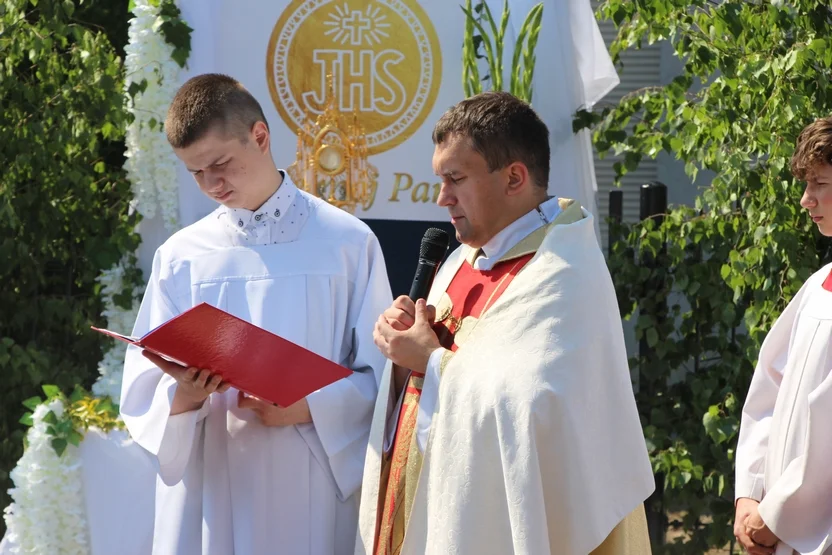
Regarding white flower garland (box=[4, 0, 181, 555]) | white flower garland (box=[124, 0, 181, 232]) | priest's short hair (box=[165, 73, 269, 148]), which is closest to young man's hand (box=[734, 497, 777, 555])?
priest's short hair (box=[165, 73, 269, 148])

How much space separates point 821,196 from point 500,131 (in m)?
1.00

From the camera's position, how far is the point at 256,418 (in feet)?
11.0

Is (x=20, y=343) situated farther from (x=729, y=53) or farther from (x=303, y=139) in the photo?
(x=729, y=53)

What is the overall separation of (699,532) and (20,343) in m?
3.53

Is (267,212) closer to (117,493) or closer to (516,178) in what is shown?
(516,178)

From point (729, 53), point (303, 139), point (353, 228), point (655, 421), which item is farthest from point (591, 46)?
point (353, 228)

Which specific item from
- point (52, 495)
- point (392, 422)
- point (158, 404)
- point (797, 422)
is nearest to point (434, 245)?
point (392, 422)

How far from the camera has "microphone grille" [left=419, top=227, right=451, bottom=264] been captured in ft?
9.50

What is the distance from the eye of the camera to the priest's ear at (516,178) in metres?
2.86

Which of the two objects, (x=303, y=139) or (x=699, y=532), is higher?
(x=303, y=139)

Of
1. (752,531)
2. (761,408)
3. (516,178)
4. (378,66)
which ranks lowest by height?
(752,531)

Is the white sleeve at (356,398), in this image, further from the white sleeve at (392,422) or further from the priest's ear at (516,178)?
the priest's ear at (516,178)

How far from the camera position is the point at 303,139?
218 inches

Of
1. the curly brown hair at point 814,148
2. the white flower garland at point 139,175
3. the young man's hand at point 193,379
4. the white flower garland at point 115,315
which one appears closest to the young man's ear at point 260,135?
Answer: the young man's hand at point 193,379
